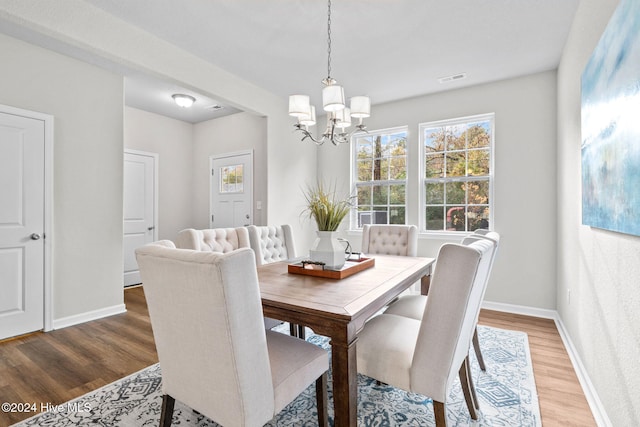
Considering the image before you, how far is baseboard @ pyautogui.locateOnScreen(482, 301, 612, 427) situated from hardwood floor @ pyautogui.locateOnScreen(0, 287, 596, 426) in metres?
0.04

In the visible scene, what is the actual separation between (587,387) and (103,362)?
3.36 metres

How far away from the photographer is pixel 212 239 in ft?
8.39

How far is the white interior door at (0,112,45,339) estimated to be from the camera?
279cm

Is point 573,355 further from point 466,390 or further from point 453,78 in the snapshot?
point 453,78

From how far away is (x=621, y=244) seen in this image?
1437mm

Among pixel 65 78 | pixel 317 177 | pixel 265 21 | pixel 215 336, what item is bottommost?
pixel 215 336

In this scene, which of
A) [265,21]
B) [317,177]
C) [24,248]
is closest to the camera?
[265,21]

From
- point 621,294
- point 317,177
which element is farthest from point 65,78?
point 621,294

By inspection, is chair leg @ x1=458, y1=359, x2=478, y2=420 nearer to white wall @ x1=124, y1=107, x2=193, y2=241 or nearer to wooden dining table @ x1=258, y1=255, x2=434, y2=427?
wooden dining table @ x1=258, y1=255, x2=434, y2=427

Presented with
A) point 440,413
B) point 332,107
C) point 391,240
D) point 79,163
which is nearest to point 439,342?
point 440,413

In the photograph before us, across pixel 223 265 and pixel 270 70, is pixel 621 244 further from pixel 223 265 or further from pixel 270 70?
pixel 270 70

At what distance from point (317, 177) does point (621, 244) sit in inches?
154

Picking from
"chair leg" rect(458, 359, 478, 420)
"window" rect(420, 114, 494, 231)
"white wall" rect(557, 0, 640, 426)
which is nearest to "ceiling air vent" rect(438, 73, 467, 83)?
"window" rect(420, 114, 494, 231)

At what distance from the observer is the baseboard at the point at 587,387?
5.45ft
